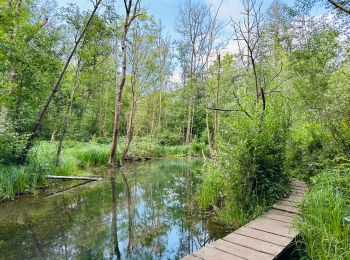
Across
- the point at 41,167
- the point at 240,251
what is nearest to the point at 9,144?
the point at 41,167

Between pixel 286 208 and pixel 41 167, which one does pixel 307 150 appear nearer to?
pixel 286 208

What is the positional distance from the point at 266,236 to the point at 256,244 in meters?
0.30

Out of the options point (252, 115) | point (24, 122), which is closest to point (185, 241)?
point (252, 115)

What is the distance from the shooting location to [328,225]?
2891 mm

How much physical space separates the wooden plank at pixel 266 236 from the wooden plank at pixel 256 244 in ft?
0.28

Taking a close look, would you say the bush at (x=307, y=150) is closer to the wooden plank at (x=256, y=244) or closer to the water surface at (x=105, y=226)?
the water surface at (x=105, y=226)

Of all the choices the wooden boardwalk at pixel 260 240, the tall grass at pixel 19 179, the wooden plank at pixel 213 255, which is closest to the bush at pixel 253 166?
the wooden boardwalk at pixel 260 240

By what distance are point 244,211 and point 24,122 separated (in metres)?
6.25

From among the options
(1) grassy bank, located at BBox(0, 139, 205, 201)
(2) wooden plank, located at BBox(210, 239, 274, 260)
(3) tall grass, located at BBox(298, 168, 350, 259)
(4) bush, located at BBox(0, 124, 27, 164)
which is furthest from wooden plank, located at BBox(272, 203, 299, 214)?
(4) bush, located at BBox(0, 124, 27, 164)

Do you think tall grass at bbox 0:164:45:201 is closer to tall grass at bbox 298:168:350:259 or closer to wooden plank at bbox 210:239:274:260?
wooden plank at bbox 210:239:274:260

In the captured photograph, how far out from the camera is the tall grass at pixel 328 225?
2.63 metres

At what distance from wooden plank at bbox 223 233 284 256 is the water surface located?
1.02 m

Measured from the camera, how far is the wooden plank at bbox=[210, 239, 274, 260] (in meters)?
2.64

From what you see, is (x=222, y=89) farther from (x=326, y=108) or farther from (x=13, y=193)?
(x=13, y=193)
